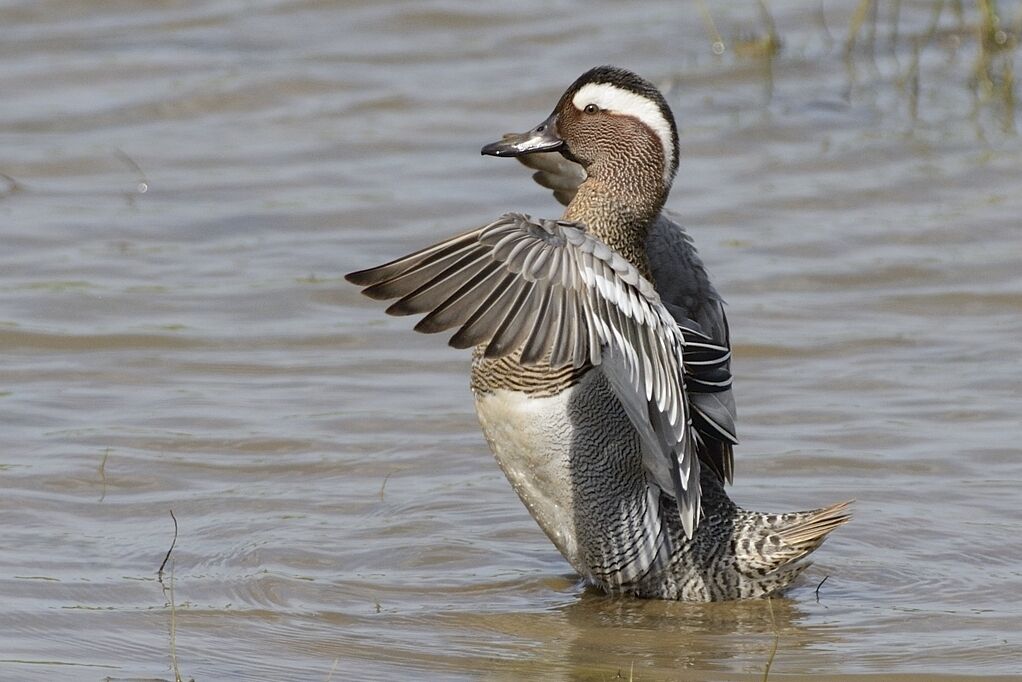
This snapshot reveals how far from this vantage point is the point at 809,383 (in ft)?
21.9

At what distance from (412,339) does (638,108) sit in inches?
94.6

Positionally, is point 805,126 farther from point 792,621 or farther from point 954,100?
point 792,621

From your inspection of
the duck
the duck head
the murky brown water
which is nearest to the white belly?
the duck

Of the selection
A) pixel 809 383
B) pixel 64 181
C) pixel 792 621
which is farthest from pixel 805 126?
pixel 792 621

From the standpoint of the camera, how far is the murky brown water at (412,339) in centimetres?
466

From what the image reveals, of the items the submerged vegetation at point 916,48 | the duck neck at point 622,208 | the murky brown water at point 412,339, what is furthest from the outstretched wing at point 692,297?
the submerged vegetation at point 916,48

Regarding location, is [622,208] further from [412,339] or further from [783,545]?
[412,339]

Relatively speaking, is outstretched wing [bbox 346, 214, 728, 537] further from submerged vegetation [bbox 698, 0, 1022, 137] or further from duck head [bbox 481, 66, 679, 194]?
submerged vegetation [bbox 698, 0, 1022, 137]

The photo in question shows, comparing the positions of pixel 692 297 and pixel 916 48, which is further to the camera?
pixel 916 48

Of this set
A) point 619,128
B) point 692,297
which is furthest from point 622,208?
point 692,297

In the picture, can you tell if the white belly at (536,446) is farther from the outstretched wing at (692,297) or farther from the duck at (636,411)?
the outstretched wing at (692,297)

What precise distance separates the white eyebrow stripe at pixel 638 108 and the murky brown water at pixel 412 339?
4.11 feet

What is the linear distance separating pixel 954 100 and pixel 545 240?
20.2 ft

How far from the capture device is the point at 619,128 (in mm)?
4941
